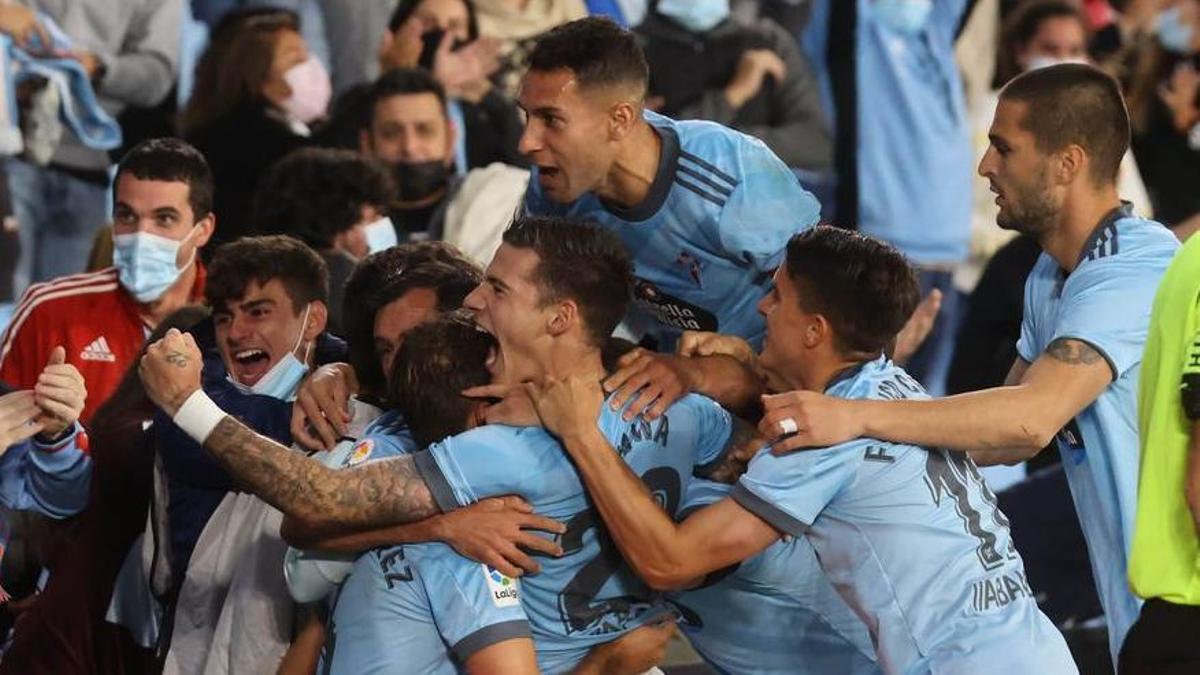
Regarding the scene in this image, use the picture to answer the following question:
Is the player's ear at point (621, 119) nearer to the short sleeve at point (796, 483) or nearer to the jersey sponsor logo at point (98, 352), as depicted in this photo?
Result: the short sleeve at point (796, 483)

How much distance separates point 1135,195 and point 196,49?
444cm

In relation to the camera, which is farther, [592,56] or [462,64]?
[462,64]

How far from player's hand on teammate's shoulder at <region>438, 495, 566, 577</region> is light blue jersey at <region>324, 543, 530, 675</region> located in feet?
0.14

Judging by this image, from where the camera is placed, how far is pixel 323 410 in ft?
13.7

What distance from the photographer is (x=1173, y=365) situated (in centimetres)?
363

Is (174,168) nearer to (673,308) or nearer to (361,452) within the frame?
(673,308)

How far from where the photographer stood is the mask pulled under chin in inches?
294

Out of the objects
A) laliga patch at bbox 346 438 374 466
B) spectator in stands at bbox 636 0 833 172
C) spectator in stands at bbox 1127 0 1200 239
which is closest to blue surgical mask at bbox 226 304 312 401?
laliga patch at bbox 346 438 374 466

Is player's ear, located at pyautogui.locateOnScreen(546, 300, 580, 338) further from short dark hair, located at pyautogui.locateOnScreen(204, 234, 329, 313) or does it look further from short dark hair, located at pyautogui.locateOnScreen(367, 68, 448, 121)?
short dark hair, located at pyautogui.locateOnScreen(367, 68, 448, 121)

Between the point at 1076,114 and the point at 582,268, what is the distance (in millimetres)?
1113

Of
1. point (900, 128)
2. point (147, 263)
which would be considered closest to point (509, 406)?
point (147, 263)

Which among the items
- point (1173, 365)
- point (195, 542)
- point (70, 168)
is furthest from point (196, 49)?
point (1173, 365)

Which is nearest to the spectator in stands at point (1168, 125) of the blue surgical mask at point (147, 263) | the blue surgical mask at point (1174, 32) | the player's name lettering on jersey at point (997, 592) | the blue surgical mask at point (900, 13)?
the blue surgical mask at point (1174, 32)

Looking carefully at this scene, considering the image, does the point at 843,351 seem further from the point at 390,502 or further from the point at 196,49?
the point at 196,49
